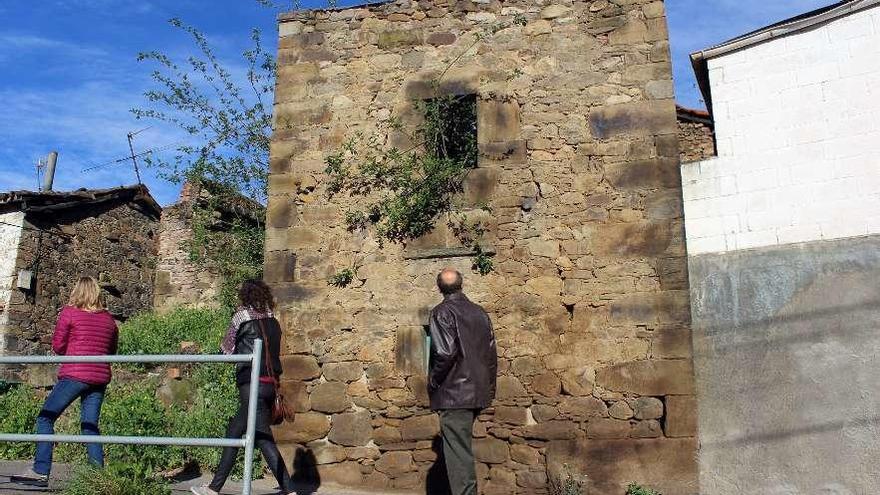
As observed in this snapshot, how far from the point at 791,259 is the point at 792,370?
892 millimetres

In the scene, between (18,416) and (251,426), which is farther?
(18,416)

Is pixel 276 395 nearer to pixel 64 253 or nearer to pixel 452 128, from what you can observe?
pixel 452 128

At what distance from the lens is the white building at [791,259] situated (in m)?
5.45

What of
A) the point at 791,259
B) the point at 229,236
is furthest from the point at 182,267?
the point at 791,259

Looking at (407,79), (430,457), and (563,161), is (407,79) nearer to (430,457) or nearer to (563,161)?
(563,161)

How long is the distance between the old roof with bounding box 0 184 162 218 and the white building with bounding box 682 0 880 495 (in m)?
10.2

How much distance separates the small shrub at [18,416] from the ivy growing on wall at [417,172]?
3714mm

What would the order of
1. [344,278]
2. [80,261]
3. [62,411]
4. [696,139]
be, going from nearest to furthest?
[62,411], [344,278], [696,139], [80,261]

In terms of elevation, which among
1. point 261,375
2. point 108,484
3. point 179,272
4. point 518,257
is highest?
point 179,272

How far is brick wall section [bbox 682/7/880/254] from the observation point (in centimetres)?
579

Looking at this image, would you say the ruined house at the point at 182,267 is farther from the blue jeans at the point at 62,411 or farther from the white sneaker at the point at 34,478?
the white sneaker at the point at 34,478

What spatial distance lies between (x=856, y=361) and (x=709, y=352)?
40.7 inches

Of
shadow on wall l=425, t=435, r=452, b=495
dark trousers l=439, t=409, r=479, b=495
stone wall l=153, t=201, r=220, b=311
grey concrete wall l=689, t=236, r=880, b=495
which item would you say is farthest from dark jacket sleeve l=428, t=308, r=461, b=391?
stone wall l=153, t=201, r=220, b=311

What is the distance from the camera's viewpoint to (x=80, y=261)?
41.8 ft
